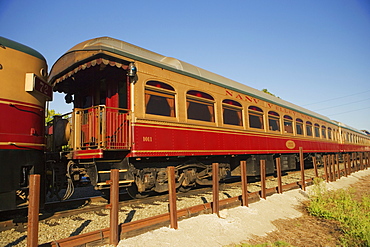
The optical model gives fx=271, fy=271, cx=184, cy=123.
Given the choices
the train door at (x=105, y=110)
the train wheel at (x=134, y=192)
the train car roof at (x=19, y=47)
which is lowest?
the train wheel at (x=134, y=192)

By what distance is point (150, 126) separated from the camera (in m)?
6.57

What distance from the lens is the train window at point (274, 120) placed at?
38.0ft

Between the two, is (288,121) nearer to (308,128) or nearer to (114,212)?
(308,128)

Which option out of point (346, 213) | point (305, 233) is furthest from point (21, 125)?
point (346, 213)

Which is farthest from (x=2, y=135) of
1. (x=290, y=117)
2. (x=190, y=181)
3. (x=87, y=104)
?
(x=290, y=117)

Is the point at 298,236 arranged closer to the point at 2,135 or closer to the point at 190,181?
the point at 190,181

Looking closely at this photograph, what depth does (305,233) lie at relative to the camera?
537 cm

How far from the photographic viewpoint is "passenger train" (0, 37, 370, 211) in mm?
5070

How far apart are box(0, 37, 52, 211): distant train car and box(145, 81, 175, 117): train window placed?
230cm

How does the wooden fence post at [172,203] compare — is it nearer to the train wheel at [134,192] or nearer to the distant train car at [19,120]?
the train wheel at [134,192]

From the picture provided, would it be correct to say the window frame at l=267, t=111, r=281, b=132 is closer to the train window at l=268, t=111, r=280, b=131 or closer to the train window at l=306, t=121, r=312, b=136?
the train window at l=268, t=111, r=280, b=131

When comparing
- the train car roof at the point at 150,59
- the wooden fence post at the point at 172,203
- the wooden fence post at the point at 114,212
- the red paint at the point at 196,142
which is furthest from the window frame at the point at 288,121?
the wooden fence post at the point at 114,212

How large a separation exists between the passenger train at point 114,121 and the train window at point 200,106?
1.2 inches

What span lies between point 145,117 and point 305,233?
4.21 metres
